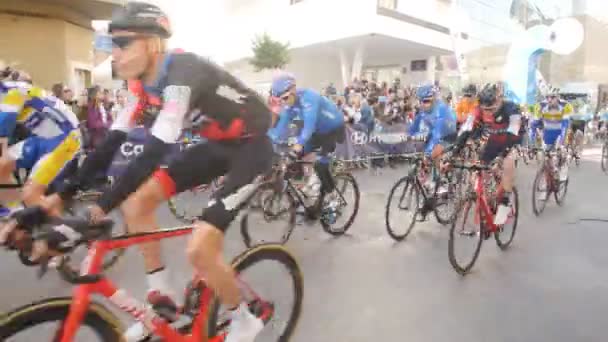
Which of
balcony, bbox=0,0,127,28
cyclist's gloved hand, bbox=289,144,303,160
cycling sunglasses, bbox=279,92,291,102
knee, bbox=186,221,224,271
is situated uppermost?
balcony, bbox=0,0,127,28

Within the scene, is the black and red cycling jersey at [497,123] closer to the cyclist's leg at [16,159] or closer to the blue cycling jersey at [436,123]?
the blue cycling jersey at [436,123]

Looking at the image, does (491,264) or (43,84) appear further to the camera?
(43,84)

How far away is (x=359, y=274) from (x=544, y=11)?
37434 mm

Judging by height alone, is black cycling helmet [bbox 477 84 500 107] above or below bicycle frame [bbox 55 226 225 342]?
above

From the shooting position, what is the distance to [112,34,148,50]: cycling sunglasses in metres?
2.08

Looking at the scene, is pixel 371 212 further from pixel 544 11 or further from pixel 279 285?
pixel 544 11

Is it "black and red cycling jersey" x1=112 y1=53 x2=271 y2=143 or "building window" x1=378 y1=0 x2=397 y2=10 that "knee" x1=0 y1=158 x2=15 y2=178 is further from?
"building window" x1=378 y1=0 x2=397 y2=10

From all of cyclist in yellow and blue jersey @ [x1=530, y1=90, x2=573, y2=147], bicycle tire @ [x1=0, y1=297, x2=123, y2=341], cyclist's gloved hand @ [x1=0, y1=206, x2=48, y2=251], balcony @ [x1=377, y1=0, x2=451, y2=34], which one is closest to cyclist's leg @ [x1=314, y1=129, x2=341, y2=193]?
bicycle tire @ [x1=0, y1=297, x2=123, y2=341]

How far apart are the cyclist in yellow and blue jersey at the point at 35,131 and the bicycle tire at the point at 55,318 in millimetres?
1741

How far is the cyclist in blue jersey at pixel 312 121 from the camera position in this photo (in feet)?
17.0

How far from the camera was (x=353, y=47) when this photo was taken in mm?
35438

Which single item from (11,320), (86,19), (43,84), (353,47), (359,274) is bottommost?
(359,274)

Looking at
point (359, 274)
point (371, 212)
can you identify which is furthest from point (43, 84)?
point (359, 274)

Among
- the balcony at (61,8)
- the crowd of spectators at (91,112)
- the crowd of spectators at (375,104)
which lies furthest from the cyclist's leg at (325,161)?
the balcony at (61,8)
